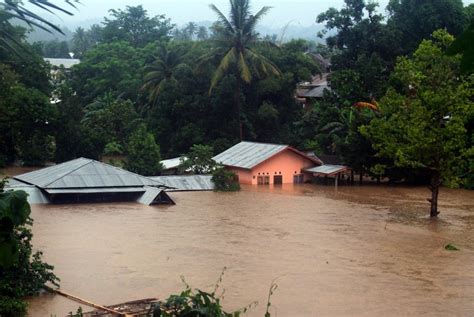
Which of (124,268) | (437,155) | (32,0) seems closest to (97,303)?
(124,268)

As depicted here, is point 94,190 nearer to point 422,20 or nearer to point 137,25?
point 422,20

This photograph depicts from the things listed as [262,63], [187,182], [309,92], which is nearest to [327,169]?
[187,182]

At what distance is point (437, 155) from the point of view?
63.6ft

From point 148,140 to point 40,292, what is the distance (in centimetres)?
1468

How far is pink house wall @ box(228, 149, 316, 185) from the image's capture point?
26.1 meters

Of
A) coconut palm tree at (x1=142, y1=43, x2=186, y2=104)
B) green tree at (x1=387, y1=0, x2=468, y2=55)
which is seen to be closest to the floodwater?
green tree at (x1=387, y1=0, x2=468, y2=55)

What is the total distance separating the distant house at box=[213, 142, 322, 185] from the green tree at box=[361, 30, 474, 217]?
657 centimetres

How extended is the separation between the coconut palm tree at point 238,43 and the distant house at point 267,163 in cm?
357

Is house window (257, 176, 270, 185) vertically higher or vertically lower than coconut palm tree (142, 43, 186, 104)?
lower

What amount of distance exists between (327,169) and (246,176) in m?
3.10

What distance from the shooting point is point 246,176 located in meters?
26.2

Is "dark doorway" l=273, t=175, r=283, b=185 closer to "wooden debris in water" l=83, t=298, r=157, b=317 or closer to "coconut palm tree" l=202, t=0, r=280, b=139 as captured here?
"coconut palm tree" l=202, t=0, r=280, b=139

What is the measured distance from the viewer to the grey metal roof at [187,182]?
79.6 feet

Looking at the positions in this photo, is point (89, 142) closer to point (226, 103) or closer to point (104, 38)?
point (226, 103)
